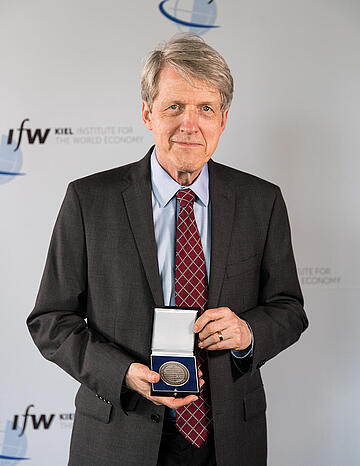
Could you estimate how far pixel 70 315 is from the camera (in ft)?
4.93

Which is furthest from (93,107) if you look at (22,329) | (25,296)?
(22,329)

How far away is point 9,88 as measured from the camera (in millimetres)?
2340

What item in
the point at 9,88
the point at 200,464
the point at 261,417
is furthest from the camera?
the point at 9,88

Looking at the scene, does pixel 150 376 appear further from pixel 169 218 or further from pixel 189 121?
pixel 189 121

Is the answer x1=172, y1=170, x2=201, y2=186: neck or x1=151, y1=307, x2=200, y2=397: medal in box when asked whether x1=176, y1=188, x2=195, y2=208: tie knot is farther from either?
x1=151, y1=307, x2=200, y2=397: medal in box

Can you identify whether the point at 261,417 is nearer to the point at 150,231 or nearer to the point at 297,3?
the point at 150,231

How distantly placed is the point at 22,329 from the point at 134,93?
114 centimetres

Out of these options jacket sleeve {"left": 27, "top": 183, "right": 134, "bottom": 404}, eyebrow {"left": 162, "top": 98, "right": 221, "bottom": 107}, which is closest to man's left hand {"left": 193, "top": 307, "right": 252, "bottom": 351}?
jacket sleeve {"left": 27, "top": 183, "right": 134, "bottom": 404}

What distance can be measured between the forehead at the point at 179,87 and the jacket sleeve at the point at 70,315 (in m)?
0.38

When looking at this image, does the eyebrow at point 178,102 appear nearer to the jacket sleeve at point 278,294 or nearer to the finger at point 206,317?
the jacket sleeve at point 278,294

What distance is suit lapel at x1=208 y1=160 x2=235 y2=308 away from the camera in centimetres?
148

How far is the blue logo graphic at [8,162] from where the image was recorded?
7.73ft

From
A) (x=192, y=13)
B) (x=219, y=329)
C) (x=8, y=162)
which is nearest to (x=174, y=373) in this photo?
(x=219, y=329)

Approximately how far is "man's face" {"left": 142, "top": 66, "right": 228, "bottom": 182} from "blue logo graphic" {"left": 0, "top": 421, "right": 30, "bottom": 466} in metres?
1.55
